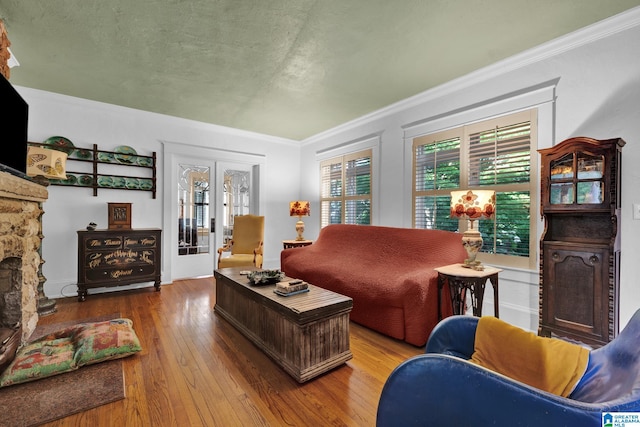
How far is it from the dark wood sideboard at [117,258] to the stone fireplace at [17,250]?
2.97ft

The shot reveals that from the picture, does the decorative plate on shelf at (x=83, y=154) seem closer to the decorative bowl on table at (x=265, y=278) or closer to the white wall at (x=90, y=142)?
the white wall at (x=90, y=142)

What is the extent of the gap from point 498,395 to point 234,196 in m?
5.13

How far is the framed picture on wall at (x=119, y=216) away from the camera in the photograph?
13.1 feet

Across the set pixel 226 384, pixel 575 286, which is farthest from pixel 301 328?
pixel 575 286

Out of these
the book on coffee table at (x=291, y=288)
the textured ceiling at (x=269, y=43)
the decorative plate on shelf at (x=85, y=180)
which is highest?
the textured ceiling at (x=269, y=43)

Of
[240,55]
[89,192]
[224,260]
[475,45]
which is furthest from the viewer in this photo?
[224,260]

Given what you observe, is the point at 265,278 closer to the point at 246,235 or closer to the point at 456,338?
the point at 456,338

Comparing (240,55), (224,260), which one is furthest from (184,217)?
(240,55)

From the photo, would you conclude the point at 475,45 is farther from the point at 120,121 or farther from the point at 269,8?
the point at 120,121

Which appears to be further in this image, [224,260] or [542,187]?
[224,260]

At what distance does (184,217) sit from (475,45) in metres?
4.57

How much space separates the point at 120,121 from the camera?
13.7 ft

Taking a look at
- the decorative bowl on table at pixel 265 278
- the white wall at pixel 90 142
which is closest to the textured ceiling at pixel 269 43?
the white wall at pixel 90 142

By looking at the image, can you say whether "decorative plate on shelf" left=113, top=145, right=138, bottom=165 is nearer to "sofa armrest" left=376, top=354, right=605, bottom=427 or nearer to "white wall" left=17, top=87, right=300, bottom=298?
"white wall" left=17, top=87, right=300, bottom=298
